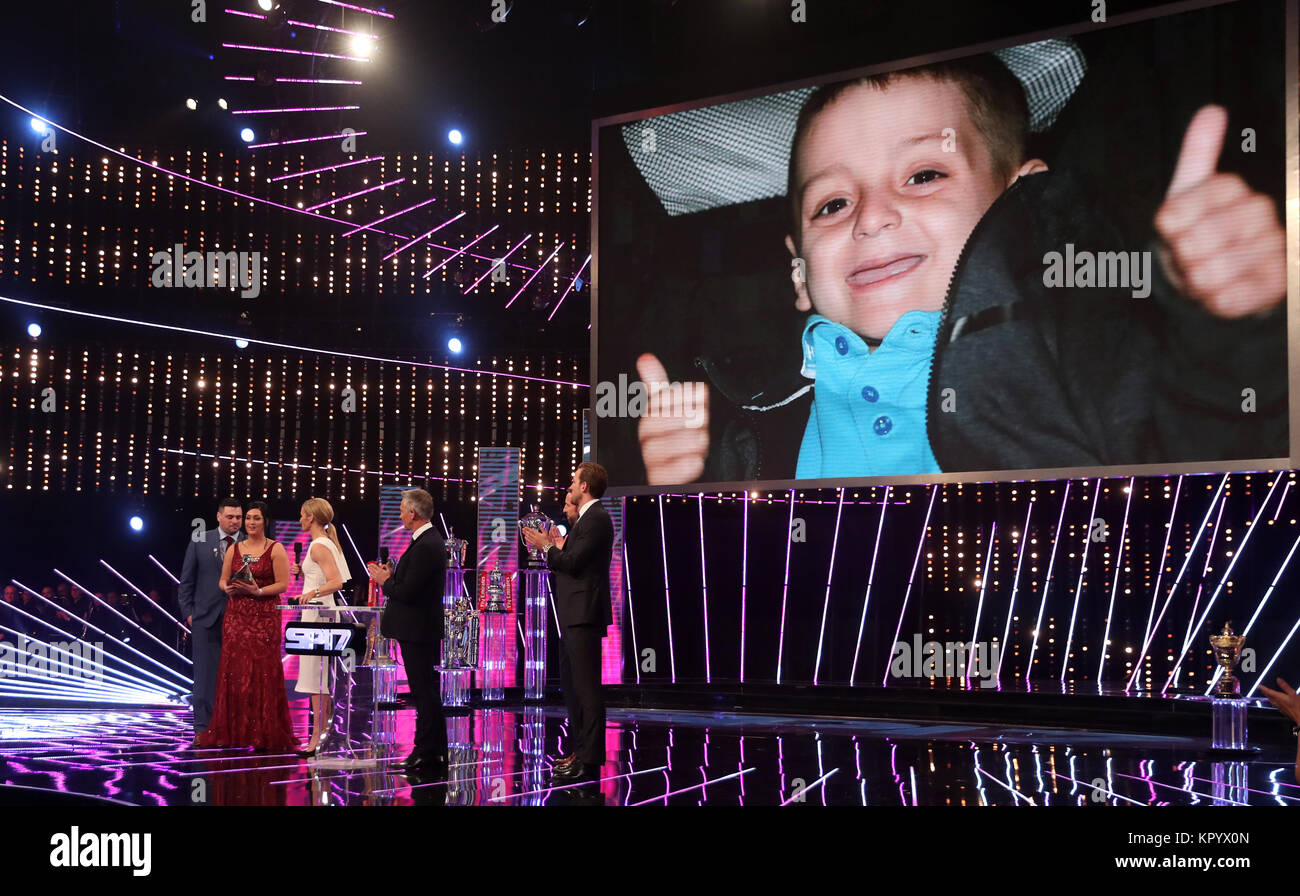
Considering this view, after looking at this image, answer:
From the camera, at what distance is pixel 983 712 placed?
8.48 m

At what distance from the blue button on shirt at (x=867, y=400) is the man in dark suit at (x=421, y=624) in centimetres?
376

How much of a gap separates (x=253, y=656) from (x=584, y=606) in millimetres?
1933

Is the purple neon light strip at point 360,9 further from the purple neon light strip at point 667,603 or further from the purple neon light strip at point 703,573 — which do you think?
the purple neon light strip at point 703,573

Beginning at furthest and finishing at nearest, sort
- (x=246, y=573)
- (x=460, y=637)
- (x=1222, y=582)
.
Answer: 1. (x=1222, y=582)
2. (x=460, y=637)
3. (x=246, y=573)

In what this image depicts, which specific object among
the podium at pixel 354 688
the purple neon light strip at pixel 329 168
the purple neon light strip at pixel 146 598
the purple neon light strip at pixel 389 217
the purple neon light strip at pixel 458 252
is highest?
the purple neon light strip at pixel 329 168

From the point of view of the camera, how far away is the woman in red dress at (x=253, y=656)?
21.0 ft

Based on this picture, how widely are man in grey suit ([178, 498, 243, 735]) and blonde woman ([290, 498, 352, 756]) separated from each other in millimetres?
801

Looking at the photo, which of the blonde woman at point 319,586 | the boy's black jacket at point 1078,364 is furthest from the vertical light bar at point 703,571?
the blonde woman at point 319,586

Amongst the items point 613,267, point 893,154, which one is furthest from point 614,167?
point 893,154

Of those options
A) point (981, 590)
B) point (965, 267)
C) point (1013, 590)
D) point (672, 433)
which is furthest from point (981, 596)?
point (965, 267)

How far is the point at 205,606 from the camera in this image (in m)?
7.39

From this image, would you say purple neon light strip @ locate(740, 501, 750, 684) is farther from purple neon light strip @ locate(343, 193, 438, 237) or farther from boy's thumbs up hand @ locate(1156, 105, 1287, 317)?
boy's thumbs up hand @ locate(1156, 105, 1287, 317)

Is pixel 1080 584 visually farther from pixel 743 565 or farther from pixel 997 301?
pixel 997 301

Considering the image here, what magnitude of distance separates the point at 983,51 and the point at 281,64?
222 inches
